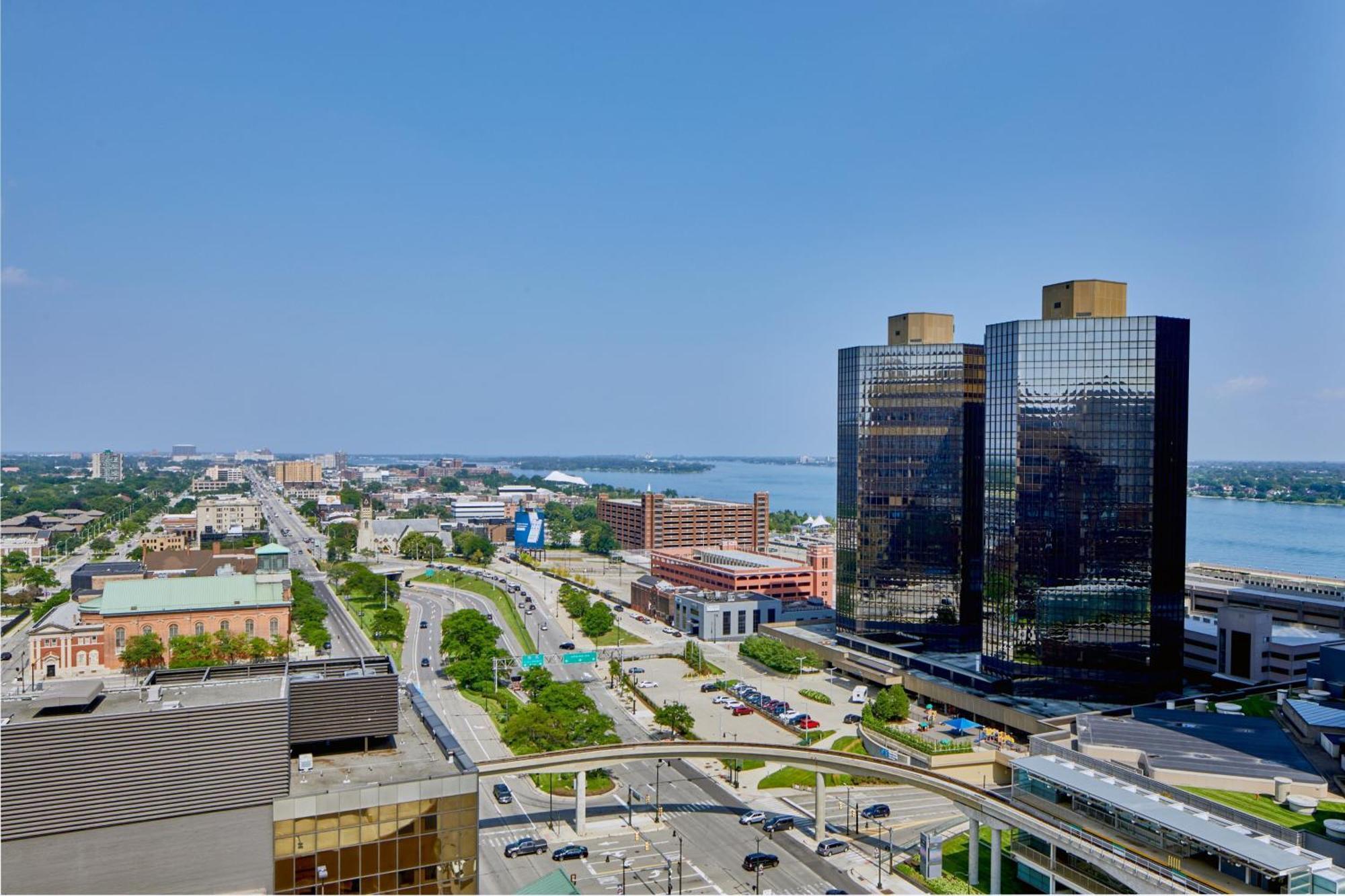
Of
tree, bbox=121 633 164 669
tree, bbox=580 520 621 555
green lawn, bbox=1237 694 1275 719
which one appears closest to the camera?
green lawn, bbox=1237 694 1275 719

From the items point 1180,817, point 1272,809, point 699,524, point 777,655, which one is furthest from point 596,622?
point 699,524

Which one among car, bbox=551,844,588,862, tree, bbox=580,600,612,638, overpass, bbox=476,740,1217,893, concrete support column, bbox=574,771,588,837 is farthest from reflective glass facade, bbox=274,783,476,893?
tree, bbox=580,600,612,638

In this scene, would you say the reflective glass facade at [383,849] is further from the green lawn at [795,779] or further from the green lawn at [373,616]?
the green lawn at [373,616]

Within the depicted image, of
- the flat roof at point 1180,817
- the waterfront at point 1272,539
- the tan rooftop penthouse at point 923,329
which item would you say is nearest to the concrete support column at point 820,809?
the flat roof at point 1180,817

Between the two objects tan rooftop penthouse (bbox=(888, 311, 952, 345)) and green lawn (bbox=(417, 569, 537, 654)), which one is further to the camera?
green lawn (bbox=(417, 569, 537, 654))

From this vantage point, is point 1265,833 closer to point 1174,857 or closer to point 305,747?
point 1174,857

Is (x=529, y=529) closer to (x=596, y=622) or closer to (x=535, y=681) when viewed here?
(x=596, y=622)

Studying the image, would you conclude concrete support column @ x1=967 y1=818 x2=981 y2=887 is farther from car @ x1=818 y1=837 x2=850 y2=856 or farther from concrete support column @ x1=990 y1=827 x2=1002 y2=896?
car @ x1=818 y1=837 x2=850 y2=856
